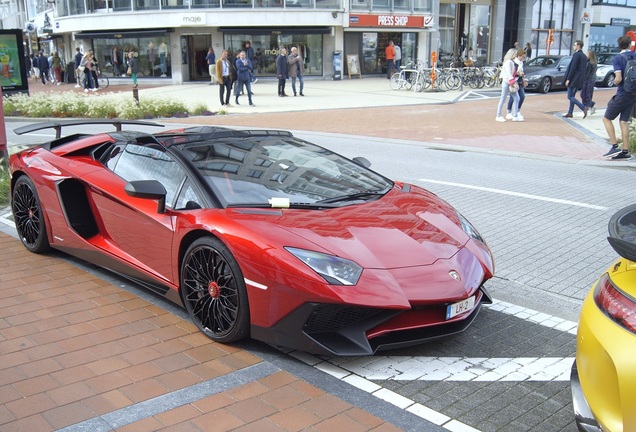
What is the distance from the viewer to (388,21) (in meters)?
39.2

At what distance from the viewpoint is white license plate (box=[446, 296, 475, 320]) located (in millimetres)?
3926

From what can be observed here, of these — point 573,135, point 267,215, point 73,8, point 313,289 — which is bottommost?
point 573,135

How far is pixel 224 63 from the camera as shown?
2194 centimetres

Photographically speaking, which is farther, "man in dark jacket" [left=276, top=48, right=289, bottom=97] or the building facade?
the building facade

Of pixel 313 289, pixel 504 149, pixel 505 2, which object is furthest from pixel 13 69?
pixel 505 2

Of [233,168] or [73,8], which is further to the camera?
[73,8]

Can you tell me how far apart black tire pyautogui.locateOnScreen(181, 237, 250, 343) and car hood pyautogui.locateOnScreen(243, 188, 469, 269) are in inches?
15.5

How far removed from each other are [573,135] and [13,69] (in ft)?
54.2

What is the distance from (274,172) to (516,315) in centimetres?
202

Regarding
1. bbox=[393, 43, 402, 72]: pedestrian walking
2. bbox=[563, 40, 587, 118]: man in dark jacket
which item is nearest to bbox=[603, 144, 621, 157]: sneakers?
bbox=[563, 40, 587, 118]: man in dark jacket

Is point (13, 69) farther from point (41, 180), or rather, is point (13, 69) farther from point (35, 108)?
point (41, 180)

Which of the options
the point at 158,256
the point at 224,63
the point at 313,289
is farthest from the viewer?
the point at 224,63

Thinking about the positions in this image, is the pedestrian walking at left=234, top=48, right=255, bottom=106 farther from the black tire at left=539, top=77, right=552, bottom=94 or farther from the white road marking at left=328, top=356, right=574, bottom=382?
the white road marking at left=328, top=356, right=574, bottom=382

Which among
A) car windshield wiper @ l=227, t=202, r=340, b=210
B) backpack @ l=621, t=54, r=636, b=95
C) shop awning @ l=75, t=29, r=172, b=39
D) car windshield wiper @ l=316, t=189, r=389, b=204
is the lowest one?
car windshield wiper @ l=316, t=189, r=389, b=204
